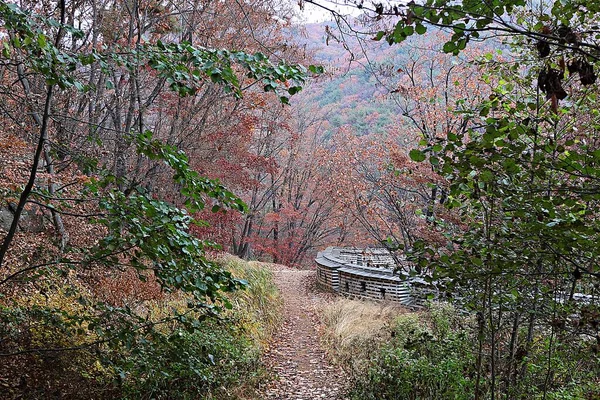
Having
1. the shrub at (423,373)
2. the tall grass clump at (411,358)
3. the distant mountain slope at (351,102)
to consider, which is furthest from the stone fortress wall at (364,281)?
the distant mountain slope at (351,102)

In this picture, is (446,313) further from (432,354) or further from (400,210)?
(400,210)

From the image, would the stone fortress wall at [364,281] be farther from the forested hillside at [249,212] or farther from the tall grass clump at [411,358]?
the tall grass clump at [411,358]

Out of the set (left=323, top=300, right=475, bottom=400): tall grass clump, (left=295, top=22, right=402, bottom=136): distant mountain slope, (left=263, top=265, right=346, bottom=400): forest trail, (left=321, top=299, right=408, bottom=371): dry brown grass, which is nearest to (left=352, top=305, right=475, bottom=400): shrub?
(left=323, top=300, right=475, bottom=400): tall grass clump

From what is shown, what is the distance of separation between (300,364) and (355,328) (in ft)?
4.39

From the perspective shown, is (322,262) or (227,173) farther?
(322,262)

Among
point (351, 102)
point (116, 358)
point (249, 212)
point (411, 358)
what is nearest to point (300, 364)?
point (411, 358)

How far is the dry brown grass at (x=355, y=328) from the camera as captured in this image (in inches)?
302

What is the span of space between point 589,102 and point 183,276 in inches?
120

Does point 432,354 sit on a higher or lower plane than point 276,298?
higher

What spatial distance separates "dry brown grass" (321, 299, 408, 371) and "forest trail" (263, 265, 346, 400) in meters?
0.26

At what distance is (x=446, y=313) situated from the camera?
7.48 metres

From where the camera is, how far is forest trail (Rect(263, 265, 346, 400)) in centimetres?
674

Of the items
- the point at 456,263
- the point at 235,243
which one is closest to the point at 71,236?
the point at 456,263

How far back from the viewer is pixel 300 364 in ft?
26.6
